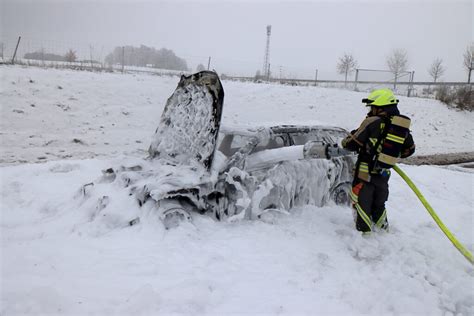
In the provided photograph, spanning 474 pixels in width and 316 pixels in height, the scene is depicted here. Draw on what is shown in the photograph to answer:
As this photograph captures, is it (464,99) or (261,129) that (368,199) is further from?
(464,99)

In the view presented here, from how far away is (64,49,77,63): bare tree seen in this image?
20.7 meters

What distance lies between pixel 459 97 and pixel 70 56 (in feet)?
78.1

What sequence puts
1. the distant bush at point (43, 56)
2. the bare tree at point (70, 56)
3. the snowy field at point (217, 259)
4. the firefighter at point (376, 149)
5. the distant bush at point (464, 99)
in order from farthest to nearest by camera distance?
the bare tree at point (70, 56) → the distant bush at point (464, 99) → the distant bush at point (43, 56) → the firefighter at point (376, 149) → the snowy field at point (217, 259)

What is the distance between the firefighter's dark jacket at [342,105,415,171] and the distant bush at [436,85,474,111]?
785 inches

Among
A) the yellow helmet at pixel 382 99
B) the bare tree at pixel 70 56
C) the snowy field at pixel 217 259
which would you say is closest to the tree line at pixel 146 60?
the bare tree at pixel 70 56

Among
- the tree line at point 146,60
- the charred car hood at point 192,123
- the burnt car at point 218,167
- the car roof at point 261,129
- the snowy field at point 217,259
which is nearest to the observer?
the snowy field at point 217,259

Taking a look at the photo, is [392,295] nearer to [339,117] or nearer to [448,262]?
[448,262]

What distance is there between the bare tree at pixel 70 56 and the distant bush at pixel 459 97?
2267cm

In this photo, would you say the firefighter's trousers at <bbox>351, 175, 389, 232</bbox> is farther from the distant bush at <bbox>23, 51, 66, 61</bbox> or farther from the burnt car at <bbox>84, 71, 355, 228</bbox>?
the distant bush at <bbox>23, 51, 66, 61</bbox>

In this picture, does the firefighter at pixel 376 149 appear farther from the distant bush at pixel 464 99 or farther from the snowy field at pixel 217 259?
the distant bush at pixel 464 99

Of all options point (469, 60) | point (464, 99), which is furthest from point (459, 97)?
point (469, 60)

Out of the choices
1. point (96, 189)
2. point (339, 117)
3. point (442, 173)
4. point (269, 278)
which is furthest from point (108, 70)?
point (269, 278)

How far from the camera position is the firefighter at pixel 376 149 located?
3885mm

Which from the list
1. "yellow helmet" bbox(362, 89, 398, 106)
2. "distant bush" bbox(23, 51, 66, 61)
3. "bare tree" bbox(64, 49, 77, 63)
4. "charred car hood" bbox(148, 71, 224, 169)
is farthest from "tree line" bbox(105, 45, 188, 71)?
"yellow helmet" bbox(362, 89, 398, 106)
